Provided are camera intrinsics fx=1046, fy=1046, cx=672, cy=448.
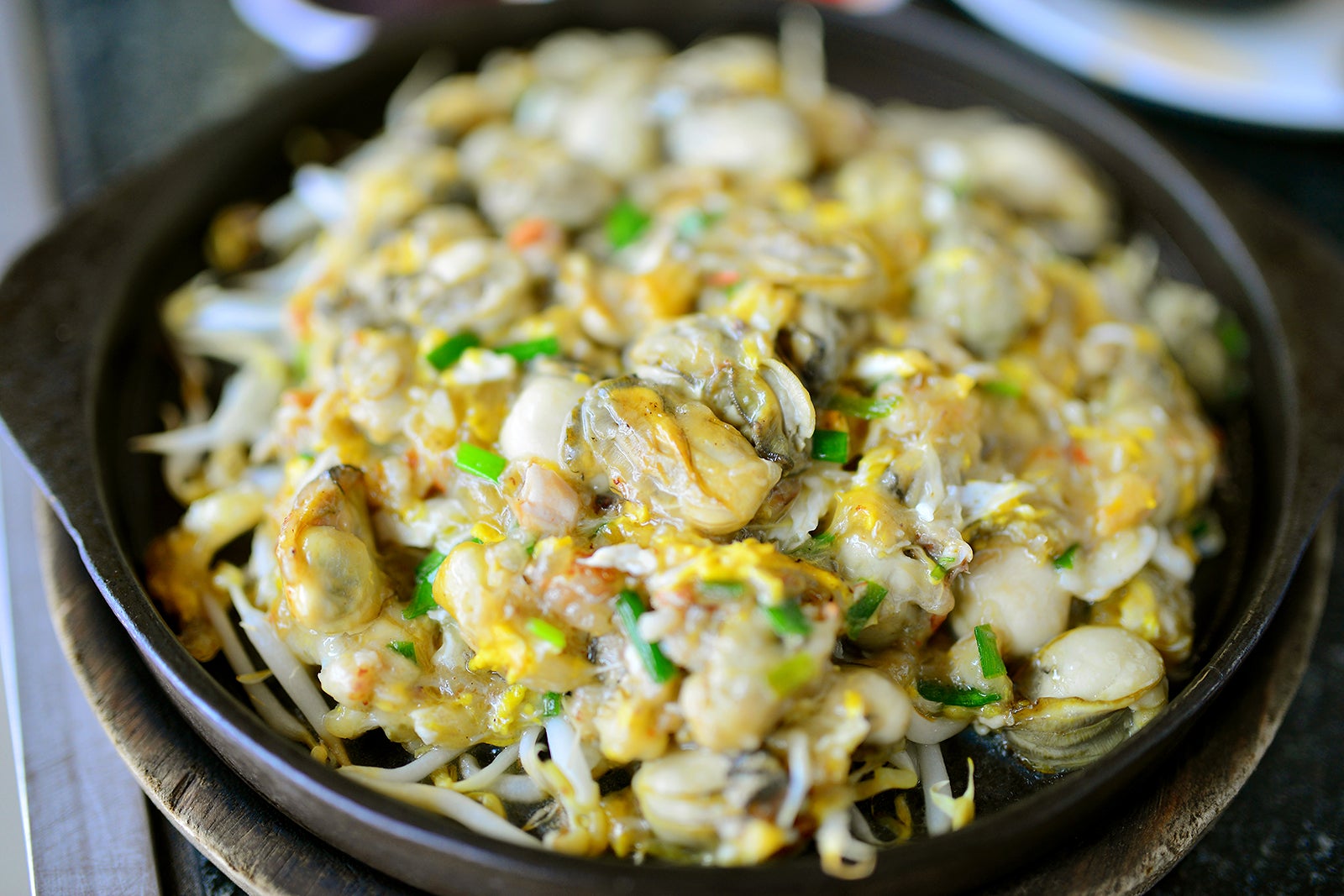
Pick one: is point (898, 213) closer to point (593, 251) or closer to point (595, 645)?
point (593, 251)

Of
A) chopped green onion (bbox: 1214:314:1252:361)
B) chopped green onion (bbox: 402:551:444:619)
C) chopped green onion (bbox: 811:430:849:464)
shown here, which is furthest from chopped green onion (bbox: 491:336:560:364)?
chopped green onion (bbox: 1214:314:1252:361)

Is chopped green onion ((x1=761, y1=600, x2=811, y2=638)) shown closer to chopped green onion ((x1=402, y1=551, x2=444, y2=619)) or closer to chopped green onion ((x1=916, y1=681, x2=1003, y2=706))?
chopped green onion ((x1=916, y1=681, x2=1003, y2=706))

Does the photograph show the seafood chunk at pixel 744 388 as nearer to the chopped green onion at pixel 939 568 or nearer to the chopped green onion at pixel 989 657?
the chopped green onion at pixel 939 568

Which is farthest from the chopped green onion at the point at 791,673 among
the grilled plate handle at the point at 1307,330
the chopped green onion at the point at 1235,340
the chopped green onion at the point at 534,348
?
the chopped green onion at the point at 1235,340

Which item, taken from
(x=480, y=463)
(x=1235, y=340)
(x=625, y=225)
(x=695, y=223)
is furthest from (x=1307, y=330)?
(x=480, y=463)

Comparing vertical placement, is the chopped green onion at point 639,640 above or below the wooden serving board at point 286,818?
above

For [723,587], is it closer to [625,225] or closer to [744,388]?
[744,388]
